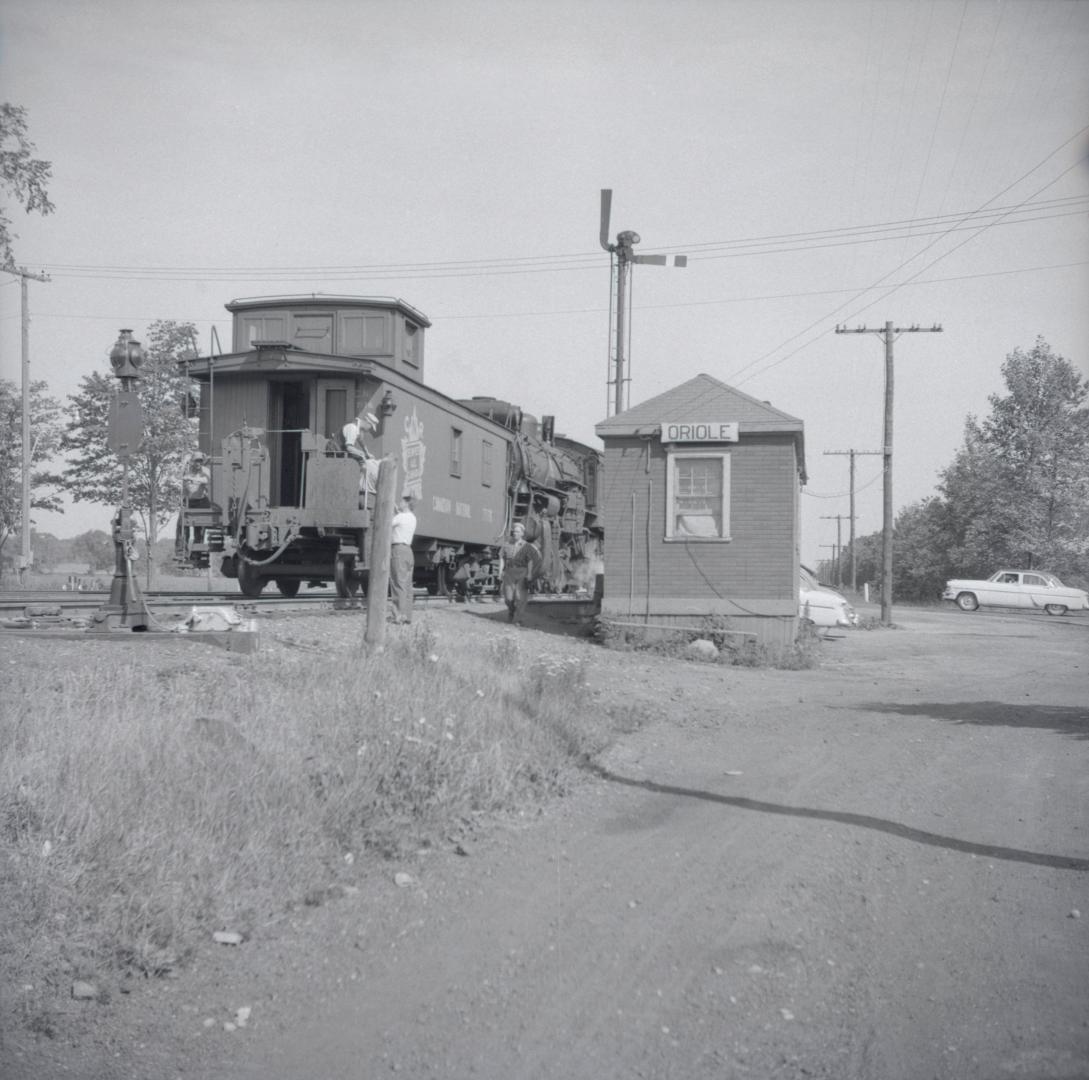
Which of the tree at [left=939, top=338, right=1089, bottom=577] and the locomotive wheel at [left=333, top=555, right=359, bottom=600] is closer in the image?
the locomotive wheel at [left=333, top=555, right=359, bottom=600]

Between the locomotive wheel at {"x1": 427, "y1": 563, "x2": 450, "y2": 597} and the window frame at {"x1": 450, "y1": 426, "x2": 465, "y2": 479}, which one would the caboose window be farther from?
the locomotive wheel at {"x1": 427, "y1": 563, "x2": 450, "y2": 597}

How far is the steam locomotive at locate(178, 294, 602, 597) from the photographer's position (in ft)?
51.4

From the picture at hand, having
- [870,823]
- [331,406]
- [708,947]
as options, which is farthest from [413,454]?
[708,947]

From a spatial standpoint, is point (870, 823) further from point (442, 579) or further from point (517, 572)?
point (442, 579)

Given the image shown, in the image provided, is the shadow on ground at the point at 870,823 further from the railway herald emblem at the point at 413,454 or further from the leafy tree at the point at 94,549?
the leafy tree at the point at 94,549

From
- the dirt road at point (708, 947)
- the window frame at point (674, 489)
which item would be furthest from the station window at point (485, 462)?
the dirt road at point (708, 947)

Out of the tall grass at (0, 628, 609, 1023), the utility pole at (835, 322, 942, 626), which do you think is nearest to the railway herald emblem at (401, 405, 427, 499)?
the tall grass at (0, 628, 609, 1023)

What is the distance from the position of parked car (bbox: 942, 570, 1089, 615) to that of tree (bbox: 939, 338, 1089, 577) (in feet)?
22.0

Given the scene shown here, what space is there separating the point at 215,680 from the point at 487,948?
429cm

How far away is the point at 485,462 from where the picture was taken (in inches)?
787

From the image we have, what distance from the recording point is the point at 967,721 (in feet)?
32.8

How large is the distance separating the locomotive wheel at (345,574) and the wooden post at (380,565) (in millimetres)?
6789

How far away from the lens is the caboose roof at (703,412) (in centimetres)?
1659

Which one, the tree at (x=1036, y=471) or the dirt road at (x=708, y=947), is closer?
the dirt road at (x=708, y=947)
